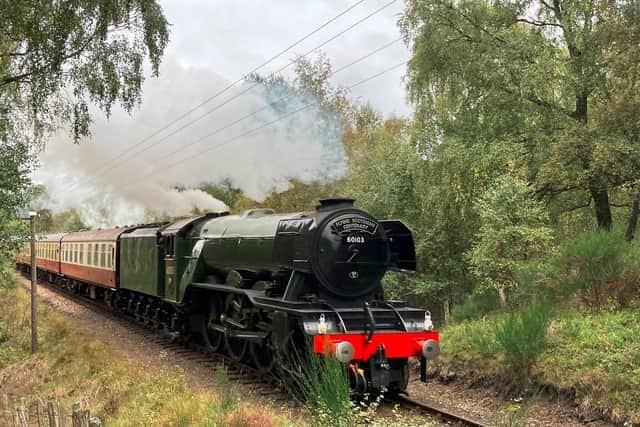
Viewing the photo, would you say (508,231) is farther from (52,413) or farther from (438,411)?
(52,413)

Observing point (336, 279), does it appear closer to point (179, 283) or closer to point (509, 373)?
point (509, 373)

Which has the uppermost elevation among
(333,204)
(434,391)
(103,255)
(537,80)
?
(537,80)

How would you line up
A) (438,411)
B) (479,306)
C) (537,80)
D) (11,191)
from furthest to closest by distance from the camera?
(479,306) < (537,80) < (11,191) < (438,411)

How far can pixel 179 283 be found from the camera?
12.3 meters

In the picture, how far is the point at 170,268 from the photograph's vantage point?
42.2 ft

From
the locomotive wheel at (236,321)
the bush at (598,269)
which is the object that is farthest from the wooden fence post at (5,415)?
the bush at (598,269)

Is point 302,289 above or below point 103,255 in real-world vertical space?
below

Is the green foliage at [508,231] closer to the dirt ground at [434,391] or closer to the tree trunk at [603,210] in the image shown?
the tree trunk at [603,210]

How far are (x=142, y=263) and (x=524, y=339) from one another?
32.2 ft

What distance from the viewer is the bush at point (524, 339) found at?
27.8 feet

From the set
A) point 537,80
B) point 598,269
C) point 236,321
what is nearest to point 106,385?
point 236,321

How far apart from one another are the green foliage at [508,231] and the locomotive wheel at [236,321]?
17.0 ft

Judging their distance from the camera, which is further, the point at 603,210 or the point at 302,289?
the point at 603,210

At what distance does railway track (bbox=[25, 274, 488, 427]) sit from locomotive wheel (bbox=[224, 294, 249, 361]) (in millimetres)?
160
